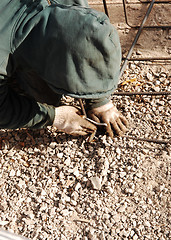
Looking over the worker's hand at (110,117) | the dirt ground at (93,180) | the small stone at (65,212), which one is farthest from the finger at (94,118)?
the small stone at (65,212)

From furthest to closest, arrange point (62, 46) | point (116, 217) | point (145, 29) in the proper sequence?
point (145, 29) → point (116, 217) → point (62, 46)

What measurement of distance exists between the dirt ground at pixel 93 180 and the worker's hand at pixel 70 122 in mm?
95

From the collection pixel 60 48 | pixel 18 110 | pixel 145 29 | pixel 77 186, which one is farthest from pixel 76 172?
pixel 145 29

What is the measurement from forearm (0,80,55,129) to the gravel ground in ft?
1.17

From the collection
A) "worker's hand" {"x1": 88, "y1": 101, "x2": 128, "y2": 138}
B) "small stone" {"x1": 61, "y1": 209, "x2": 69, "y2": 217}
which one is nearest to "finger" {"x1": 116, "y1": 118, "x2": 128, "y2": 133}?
"worker's hand" {"x1": 88, "y1": 101, "x2": 128, "y2": 138}

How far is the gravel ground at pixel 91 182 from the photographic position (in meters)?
1.79

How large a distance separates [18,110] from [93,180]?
63 cm

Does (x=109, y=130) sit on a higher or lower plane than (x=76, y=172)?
higher

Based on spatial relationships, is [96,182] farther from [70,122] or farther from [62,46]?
[62,46]

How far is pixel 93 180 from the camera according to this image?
190 cm

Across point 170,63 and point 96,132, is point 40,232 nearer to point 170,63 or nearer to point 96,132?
point 96,132

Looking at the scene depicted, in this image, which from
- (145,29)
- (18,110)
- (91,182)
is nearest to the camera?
(18,110)

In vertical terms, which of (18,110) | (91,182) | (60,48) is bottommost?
(91,182)

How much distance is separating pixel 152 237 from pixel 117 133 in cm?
65
